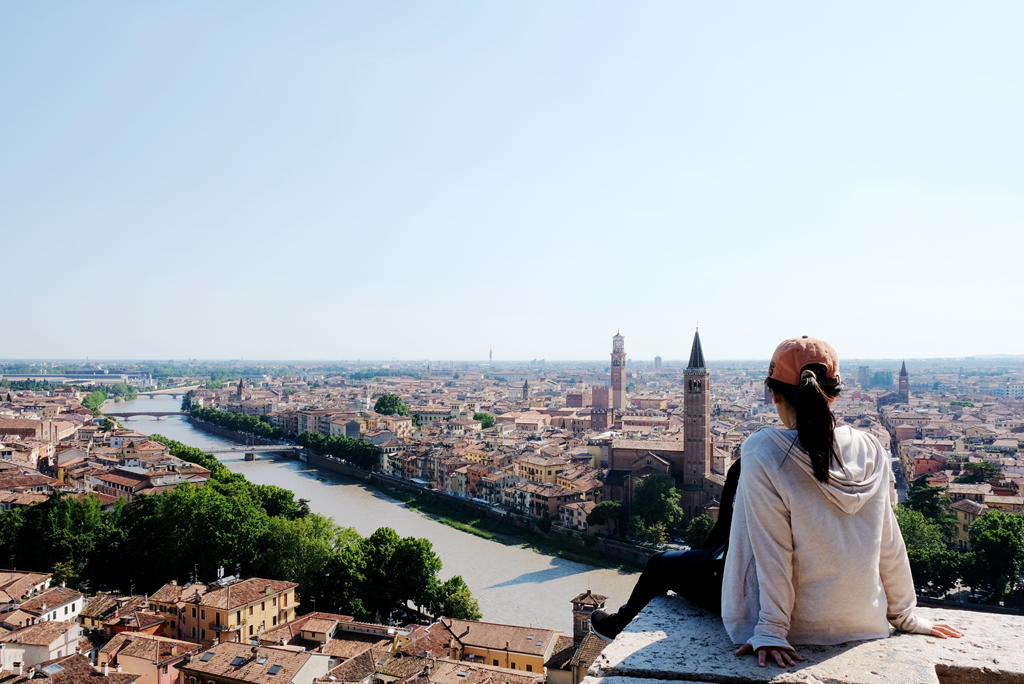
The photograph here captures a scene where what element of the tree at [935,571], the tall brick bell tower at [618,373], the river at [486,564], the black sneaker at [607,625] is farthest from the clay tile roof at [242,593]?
the tall brick bell tower at [618,373]

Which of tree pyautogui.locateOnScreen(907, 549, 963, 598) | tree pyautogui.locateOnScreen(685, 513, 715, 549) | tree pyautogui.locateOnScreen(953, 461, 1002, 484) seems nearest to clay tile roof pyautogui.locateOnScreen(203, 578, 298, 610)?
tree pyautogui.locateOnScreen(685, 513, 715, 549)

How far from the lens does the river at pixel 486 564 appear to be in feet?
36.9

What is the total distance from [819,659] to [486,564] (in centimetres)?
1337

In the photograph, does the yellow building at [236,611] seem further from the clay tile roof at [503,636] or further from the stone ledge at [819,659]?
the stone ledge at [819,659]

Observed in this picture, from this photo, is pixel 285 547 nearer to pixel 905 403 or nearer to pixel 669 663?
pixel 669 663

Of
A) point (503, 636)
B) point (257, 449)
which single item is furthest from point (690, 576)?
point (257, 449)

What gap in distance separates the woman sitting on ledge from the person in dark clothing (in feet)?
→ 0.28

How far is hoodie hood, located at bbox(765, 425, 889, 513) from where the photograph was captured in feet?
3.47

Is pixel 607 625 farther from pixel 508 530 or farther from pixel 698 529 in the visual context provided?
pixel 508 530

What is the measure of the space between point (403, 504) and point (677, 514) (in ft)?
25.1

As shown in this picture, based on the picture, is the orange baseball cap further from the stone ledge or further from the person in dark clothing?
the stone ledge

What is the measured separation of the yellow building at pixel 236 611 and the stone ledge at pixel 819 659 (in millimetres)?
8822

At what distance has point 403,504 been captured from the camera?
19766 millimetres

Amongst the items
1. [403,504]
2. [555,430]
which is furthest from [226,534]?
[555,430]
